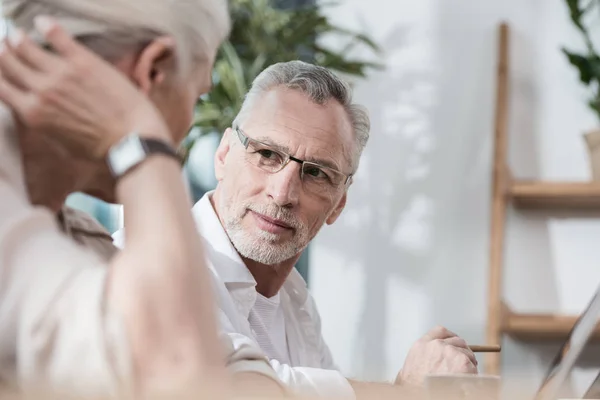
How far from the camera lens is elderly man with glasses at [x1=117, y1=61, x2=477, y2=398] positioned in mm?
1614

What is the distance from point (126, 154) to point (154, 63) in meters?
0.09

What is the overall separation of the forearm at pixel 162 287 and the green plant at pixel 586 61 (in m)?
2.95

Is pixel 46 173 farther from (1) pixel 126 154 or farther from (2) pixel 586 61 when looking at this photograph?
(2) pixel 586 61

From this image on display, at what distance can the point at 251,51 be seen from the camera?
3.12 metres

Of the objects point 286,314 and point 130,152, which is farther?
point 286,314

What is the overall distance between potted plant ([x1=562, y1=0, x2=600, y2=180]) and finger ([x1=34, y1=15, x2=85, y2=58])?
9.38 ft

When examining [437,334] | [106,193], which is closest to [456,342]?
[437,334]

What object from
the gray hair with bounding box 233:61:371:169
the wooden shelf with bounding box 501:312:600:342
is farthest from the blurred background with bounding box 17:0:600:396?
the gray hair with bounding box 233:61:371:169

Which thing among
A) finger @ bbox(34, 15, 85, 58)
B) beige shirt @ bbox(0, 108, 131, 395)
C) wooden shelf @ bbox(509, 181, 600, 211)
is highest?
finger @ bbox(34, 15, 85, 58)

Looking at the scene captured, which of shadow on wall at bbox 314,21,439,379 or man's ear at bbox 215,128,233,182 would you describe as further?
shadow on wall at bbox 314,21,439,379

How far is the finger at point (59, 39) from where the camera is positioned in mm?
627

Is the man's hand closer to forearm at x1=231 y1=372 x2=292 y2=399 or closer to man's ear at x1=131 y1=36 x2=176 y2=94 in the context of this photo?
forearm at x1=231 y1=372 x2=292 y2=399

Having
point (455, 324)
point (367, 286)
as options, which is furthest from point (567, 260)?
point (367, 286)

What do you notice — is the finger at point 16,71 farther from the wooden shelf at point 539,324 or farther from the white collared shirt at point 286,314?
the wooden shelf at point 539,324
